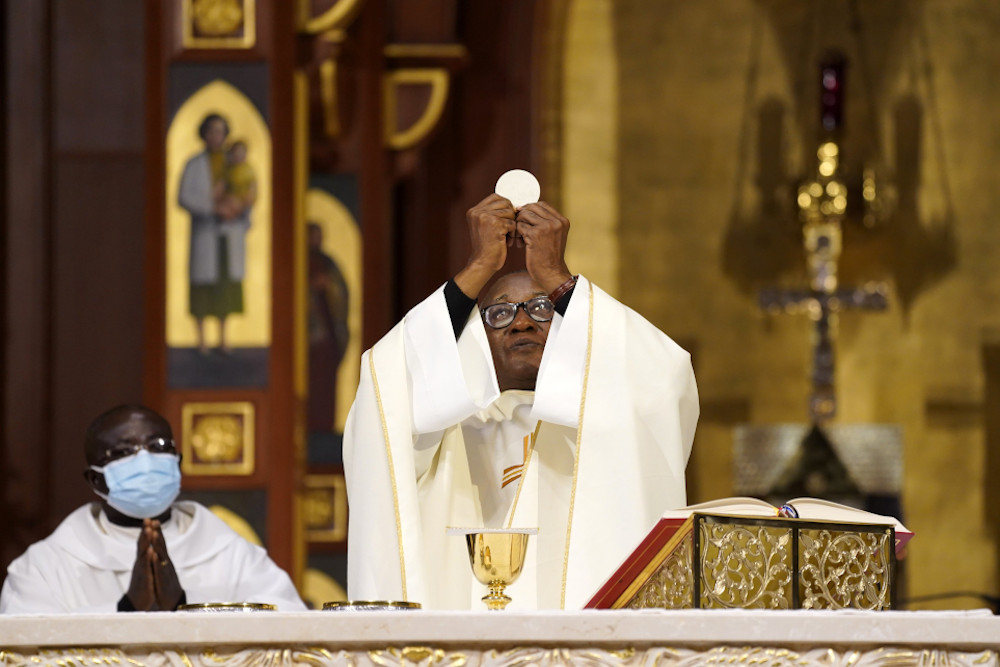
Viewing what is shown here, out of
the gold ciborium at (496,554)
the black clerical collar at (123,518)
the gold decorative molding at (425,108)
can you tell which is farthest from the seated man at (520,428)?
the gold decorative molding at (425,108)

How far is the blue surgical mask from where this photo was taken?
4113 mm

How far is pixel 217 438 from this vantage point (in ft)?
20.9

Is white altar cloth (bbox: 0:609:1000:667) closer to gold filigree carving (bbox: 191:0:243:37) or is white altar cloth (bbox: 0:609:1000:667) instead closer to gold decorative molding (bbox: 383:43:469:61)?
gold filigree carving (bbox: 191:0:243:37)

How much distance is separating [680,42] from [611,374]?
5.79 metres

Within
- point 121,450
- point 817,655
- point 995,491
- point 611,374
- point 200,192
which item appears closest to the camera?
point 817,655

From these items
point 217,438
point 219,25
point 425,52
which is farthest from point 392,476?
point 425,52

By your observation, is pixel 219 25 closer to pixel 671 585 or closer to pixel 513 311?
pixel 513 311

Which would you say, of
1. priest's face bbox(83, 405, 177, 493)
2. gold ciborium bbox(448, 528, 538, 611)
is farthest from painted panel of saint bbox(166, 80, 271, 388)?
gold ciborium bbox(448, 528, 538, 611)

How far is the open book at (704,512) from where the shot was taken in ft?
8.95

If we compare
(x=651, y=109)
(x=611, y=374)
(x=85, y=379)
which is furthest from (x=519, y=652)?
(x=651, y=109)

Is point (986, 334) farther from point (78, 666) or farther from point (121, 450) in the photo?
point (78, 666)

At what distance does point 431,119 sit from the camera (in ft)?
27.5

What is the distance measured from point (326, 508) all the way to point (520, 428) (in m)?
4.45

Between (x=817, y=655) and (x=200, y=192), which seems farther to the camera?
(x=200, y=192)
